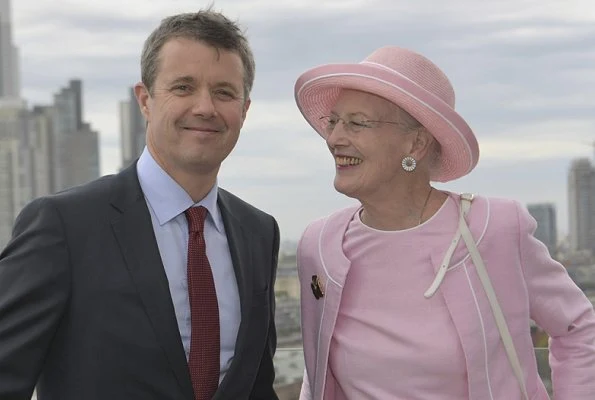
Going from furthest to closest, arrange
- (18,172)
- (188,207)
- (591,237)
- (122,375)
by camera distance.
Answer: (18,172)
(591,237)
(188,207)
(122,375)

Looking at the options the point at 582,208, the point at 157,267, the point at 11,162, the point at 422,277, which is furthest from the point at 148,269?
the point at 11,162

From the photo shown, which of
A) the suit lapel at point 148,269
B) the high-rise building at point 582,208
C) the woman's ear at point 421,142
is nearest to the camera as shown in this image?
the suit lapel at point 148,269

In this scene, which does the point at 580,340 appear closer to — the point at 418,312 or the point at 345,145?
the point at 418,312

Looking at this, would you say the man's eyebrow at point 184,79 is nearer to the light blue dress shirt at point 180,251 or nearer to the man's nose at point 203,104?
the man's nose at point 203,104

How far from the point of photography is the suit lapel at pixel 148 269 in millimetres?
2129

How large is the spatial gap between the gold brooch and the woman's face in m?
0.28

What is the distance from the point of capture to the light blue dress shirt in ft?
7.27

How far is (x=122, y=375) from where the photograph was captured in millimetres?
2100

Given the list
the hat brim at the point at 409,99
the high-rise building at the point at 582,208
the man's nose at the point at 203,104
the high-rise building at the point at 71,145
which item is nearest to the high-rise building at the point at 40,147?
the high-rise building at the point at 71,145

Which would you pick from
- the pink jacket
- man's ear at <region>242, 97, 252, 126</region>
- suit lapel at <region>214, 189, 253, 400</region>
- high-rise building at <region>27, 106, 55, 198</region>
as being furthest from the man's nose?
high-rise building at <region>27, 106, 55, 198</region>

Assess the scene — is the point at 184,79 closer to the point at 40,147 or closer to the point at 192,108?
the point at 192,108

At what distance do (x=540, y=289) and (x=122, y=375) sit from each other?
3.80 ft

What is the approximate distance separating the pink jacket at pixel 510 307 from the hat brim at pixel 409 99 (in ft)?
0.52

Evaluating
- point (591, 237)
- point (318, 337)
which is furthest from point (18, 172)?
point (318, 337)
